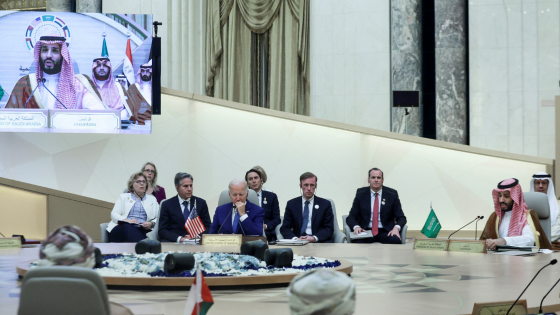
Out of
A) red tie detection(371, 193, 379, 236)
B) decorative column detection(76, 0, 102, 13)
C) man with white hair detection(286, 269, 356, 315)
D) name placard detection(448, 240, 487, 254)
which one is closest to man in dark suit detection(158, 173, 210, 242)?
red tie detection(371, 193, 379, 236)

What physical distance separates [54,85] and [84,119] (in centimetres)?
65

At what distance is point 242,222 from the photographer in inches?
227

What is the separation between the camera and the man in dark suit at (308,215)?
6.59m

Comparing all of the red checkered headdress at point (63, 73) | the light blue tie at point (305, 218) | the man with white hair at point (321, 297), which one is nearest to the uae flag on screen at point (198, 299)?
the man with white hair at point (321, 297)

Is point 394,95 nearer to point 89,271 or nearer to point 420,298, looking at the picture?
point 420,298

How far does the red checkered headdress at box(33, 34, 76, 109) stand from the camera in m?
9.15

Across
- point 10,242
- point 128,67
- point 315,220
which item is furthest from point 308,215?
point 128,67

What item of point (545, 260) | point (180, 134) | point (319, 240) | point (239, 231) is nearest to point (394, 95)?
point (180, 134)

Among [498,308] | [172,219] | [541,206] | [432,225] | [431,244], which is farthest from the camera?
[172,219]

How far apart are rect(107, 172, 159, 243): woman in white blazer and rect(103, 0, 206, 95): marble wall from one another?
19.3 feet

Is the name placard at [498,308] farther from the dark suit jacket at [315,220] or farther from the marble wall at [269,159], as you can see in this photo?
the marble wall at [269,159]

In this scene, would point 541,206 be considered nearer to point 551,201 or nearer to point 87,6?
point 551,201

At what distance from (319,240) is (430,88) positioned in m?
6.87

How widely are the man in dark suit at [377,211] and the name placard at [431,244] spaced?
5.28 ft
